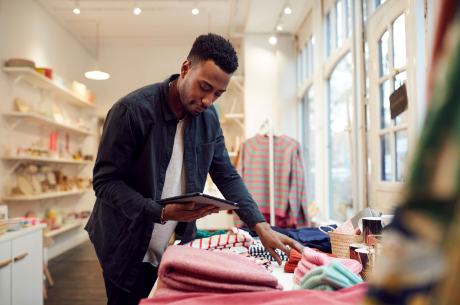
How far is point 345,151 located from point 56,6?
406 centimetres

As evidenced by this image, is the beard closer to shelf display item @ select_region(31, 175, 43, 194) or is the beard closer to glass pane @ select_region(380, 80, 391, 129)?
glass pane @ select_region(380, 80, 391, 129)

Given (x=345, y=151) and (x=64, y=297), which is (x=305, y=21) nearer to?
(x=345, y=151)

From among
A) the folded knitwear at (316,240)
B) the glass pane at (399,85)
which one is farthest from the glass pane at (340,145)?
the folded knitwear at (316,240)

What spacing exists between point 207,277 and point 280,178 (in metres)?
2.67

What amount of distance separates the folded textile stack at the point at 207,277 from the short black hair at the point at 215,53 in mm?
710

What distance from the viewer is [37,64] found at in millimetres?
4457

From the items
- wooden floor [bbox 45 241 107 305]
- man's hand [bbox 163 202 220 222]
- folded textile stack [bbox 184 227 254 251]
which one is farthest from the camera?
wooden floor [bbox 45 241 107 305]

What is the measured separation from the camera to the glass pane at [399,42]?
6.75ft

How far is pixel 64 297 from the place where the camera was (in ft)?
10.3

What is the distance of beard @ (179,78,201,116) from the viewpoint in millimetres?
1320

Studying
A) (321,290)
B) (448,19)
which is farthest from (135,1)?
(448,19)

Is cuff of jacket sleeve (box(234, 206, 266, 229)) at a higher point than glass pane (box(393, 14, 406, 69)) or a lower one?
lower

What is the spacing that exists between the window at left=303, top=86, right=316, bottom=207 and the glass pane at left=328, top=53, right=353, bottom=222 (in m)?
0.57

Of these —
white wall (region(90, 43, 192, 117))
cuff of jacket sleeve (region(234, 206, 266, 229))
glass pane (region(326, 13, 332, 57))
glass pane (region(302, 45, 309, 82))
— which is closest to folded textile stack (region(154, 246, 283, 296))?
cuff of jacket sleeve (region(234, 206, 266, 229))
